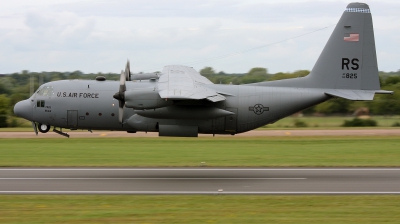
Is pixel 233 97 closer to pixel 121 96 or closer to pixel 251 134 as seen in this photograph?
pixel 121 96

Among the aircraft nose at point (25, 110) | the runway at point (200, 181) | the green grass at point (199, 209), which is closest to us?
the green grass at point (199, 209)

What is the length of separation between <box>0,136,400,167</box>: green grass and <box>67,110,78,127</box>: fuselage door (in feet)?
13.1

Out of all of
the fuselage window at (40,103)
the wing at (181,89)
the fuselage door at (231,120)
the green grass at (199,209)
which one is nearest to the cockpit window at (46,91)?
the fuselage window at (40,103)

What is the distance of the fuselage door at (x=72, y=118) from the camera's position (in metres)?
22.5

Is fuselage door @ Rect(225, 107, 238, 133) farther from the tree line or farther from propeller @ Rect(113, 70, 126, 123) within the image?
the tree line

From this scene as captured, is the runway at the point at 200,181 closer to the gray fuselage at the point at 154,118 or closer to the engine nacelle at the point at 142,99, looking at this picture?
the gray fuselage at the point at 154,118

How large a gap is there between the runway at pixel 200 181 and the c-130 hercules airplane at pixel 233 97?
1.92m

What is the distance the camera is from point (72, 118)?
22562 mm

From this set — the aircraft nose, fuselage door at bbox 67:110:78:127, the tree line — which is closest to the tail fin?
fuselage door at bbox 67:110:78:127

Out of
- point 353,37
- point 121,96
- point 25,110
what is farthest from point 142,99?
point 353,37

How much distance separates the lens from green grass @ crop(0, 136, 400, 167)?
26.9 metres

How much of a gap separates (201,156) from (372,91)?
33.1ft

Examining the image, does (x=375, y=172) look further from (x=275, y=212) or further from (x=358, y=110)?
(x=358, y=110)

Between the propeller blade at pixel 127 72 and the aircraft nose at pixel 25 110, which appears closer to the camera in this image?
the aircraft nose at pixel 25 110
